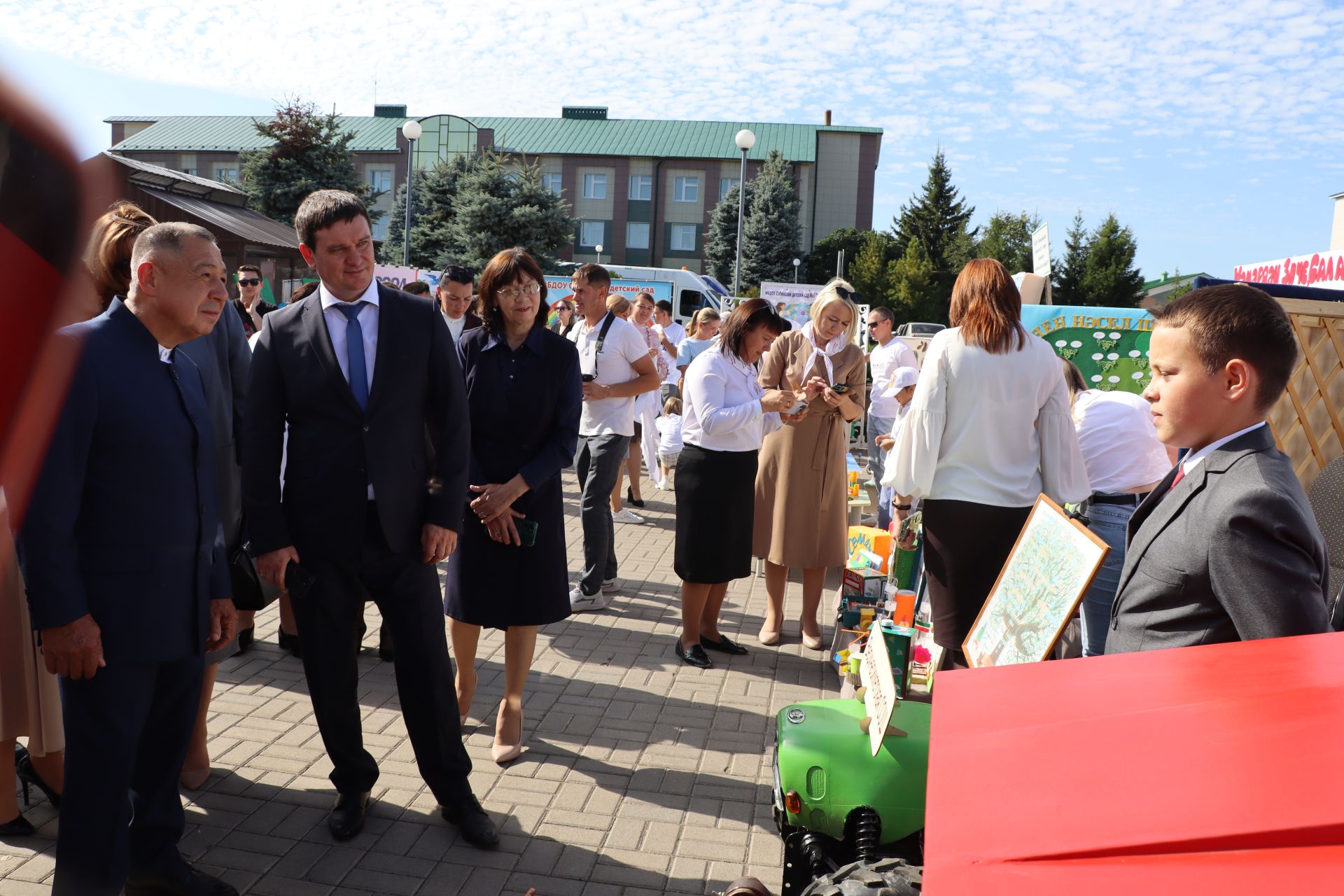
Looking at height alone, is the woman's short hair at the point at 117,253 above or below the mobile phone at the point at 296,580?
above

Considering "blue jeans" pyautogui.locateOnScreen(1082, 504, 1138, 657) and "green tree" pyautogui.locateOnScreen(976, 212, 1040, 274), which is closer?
"blue jeans" pyautogui.locateOnScreen(1082, 504, 1138, 657)

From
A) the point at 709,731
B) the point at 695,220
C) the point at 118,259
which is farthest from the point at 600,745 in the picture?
the point at 695,220

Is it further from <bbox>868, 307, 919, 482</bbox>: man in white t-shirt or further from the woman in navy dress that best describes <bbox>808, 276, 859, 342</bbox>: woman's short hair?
<bbox>868, 307, 919, 482</bbox>: man in white t-shirt

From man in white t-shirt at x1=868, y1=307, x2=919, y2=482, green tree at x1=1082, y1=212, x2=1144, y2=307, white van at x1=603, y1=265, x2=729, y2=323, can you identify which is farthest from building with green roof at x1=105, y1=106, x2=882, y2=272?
man in white t-shirt at x1=868, y1=307, x2=919, y2=482

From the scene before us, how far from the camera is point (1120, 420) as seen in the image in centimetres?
468

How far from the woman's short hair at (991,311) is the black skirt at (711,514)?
169 cm

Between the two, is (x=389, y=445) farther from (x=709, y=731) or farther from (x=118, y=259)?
(x=709, y=731)

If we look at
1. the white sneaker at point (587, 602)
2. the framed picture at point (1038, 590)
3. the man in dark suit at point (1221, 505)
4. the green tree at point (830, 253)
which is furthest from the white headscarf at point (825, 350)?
the green tree at point (830, 253)

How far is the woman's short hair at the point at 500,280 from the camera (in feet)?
13.4

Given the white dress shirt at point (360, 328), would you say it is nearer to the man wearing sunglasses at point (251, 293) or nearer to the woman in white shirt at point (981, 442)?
the woman in white shirt at point (981, 442)

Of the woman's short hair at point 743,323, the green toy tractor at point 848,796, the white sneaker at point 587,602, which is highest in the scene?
the woman's short hair at point 743,323

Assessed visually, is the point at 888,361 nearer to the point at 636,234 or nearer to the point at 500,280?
the point at 500,280

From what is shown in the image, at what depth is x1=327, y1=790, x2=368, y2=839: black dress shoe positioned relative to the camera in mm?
3396

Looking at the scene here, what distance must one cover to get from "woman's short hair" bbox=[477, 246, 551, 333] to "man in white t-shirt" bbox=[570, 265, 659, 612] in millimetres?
2219
